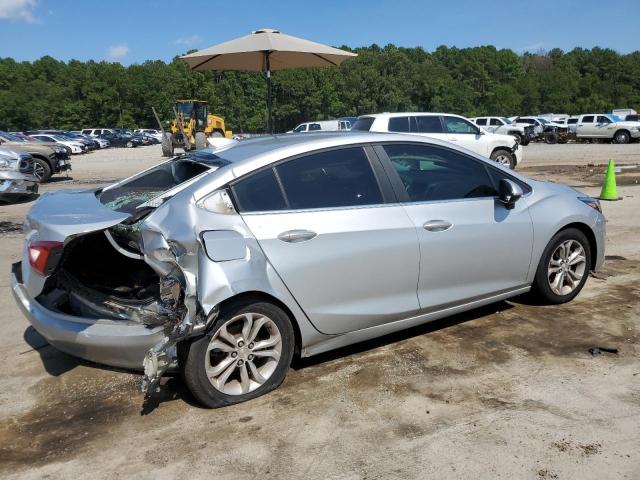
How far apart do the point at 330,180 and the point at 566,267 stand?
2.43 metres

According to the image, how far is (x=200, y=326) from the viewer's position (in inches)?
127

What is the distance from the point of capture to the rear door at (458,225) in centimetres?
410

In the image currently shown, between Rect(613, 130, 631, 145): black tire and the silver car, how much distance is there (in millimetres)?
32918

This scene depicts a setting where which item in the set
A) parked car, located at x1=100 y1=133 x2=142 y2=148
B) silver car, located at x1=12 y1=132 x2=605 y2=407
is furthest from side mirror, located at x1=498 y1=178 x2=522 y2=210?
parked car, located at x1=100 y1=133 x2=142 y2=148

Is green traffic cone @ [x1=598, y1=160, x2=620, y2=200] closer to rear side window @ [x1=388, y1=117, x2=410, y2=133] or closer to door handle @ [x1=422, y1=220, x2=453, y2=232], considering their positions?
rear side window @ [x1=388, y1=117, x2=410, y2=133]

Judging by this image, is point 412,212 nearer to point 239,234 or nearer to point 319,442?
point 239,234

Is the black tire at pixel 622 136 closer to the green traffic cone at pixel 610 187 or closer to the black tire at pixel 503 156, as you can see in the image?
the black tire at pixel 503 156

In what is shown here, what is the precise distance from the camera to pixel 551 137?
35625mm

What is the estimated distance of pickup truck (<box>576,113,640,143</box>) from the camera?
108 ft

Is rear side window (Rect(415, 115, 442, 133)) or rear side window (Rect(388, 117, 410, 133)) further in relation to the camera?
rear side window (Rect(415, 115, 442, 133))

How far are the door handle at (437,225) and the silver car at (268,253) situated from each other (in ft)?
0.03

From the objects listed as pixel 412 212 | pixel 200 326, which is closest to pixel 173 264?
pixel 200 326

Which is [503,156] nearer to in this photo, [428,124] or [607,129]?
[428,124]

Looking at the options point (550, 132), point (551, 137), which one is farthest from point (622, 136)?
point (550, 132)
